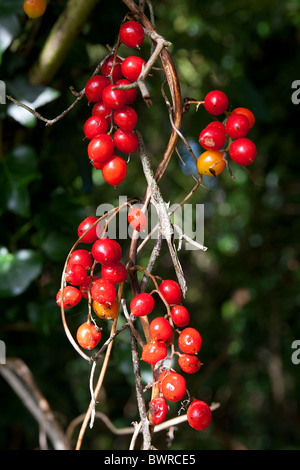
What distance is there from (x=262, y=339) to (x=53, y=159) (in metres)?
1.30

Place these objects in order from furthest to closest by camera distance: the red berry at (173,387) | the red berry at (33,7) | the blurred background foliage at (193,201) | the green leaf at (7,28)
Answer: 1. the blurred background foliage at (193,201)
2. the green leaf at (7,28)
3. the red berry at (33,7)
4. the red berry at (173,387)

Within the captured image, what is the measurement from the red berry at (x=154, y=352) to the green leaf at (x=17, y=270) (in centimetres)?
37

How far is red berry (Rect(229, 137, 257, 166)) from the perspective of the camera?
44cm

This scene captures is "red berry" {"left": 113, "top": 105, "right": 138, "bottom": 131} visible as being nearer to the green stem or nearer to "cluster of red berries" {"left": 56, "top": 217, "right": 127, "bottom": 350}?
"cluster of red berries" {"left": 56, "top": 217, "right": 127, "bottom": 350}

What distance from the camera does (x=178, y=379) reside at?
0.37 metres

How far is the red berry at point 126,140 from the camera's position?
42 cm

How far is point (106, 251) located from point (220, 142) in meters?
0.16

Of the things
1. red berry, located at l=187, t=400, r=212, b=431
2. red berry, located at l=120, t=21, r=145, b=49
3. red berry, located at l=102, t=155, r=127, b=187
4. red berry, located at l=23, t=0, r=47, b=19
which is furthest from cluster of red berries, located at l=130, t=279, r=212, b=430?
red berry, located at l=23, t=0, r=47, b=19

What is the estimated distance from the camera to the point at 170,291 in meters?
0.40

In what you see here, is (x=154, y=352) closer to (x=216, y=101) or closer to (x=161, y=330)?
(x=161, y=330)

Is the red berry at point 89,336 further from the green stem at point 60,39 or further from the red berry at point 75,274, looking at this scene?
the green stem at point 60,39

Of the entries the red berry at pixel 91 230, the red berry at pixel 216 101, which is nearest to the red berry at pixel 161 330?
the red berry at pixel 91 230

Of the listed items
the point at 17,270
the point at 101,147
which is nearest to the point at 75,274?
the point at 101,147

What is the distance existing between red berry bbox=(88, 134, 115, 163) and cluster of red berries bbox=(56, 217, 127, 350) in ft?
0.20
